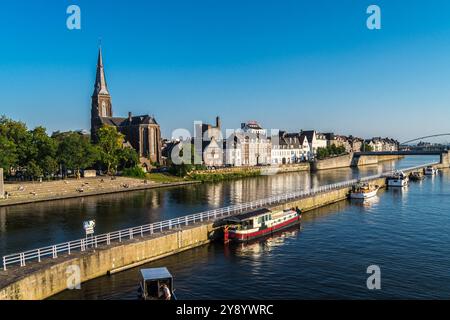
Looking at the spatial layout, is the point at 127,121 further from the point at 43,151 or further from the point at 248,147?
the point at 43,151

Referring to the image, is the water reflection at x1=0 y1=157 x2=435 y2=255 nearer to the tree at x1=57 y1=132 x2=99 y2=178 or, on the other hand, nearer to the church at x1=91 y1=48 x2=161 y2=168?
the tree at x1=57 y1=132 x2=99 y2=178

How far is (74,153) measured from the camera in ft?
285

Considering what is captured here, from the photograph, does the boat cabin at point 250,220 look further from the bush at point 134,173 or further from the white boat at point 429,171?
the white boat at point 429,171

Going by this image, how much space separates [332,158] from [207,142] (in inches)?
2367

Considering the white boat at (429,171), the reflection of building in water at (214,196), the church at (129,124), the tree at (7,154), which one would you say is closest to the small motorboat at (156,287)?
the reflection of building in water at (214,196)

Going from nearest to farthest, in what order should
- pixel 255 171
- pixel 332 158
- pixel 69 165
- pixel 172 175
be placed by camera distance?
pixel 69 165 → pixel 172 175 → pixel 255 171 → pixel 332 158

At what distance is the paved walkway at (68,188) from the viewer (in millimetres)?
65094

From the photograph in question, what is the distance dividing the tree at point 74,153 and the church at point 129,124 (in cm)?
3495

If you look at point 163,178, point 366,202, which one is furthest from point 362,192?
point 163,178

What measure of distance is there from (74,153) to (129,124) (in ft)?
184

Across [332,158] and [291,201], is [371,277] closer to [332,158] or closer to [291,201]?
[291,201]

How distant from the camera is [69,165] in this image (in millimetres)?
85750
